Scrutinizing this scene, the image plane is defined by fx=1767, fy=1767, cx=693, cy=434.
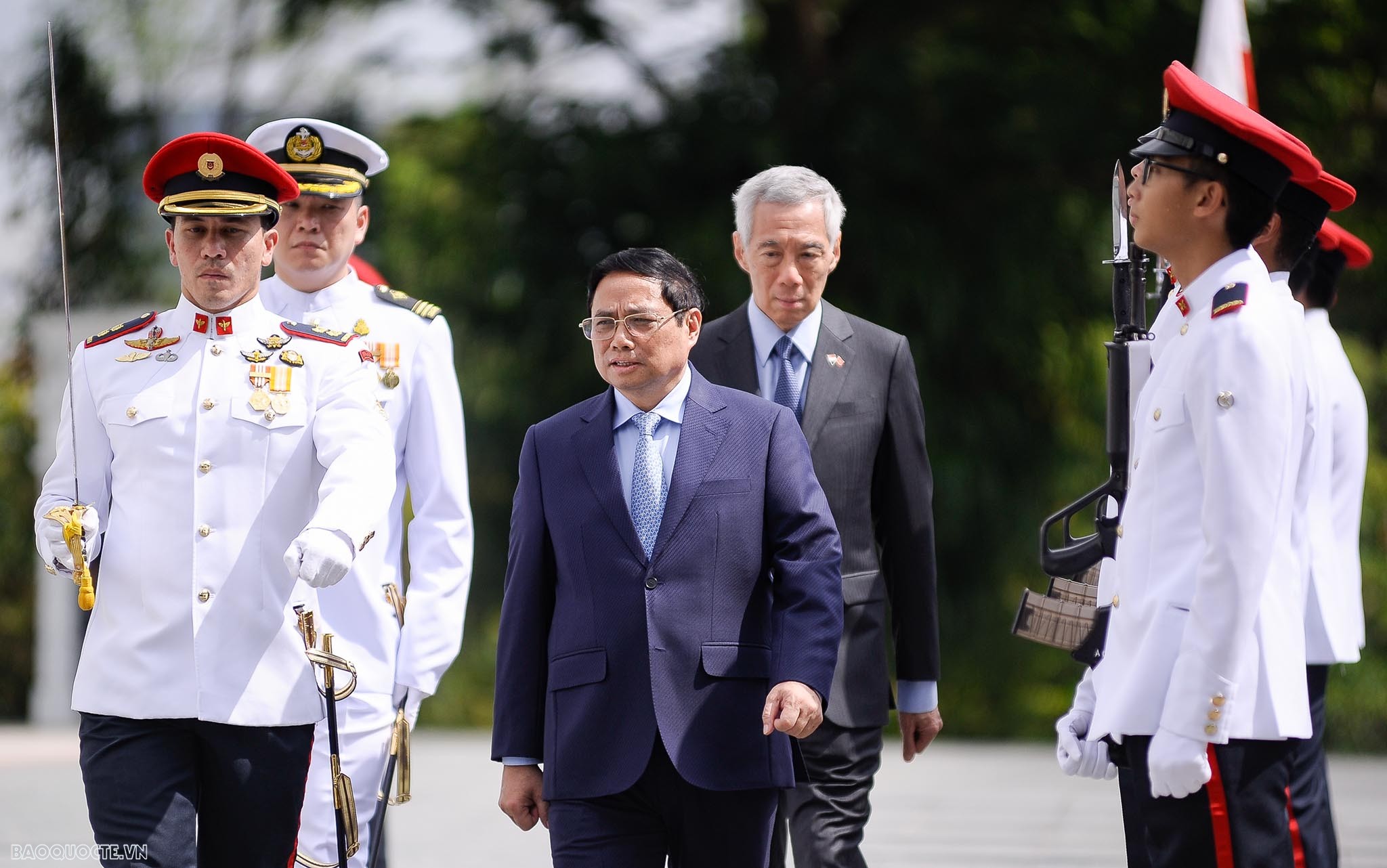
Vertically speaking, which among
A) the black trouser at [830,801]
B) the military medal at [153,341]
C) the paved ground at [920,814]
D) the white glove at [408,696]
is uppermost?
the military medal at [153,341]

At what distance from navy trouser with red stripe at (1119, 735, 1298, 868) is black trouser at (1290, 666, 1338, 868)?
0.46 feet

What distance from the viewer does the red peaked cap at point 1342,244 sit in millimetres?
5531

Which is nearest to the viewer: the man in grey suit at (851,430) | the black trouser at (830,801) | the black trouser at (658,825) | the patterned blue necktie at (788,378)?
the black trouser at (658,825)

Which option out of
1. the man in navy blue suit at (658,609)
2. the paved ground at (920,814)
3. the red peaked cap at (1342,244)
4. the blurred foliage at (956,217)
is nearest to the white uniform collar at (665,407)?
the man in navy blue suit at (658,609)

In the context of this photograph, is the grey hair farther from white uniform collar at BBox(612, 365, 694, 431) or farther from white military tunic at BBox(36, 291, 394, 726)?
white military tunic at BBox(36, 291, 394, 726)

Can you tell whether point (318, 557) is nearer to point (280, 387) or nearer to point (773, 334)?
point (280, 387)

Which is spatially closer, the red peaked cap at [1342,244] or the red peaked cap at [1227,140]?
the red peaked cap at [1227,140]

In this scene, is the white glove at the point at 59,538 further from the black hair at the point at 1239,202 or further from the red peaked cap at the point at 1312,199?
the red peaked cap at the point at 1312,199

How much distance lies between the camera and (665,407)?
3650 mm

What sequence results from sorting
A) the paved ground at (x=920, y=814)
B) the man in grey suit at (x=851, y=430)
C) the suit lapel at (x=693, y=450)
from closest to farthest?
the suit lapel at (x=693, y=450) → the man in grey suit at (x=851, y=430) → the paved ground at (x=920, y=814)

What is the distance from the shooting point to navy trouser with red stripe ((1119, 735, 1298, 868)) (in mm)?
2945

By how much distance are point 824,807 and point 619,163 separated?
315 inches

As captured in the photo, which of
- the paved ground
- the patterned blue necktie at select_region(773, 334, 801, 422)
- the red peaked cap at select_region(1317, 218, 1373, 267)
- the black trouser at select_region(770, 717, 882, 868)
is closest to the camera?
the black trouser at select_region(770, 717, 882, 868)

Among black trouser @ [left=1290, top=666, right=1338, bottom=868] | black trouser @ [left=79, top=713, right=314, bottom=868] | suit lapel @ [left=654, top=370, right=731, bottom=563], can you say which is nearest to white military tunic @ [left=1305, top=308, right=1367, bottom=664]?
black trouser @ [left=1290, top=666, right=1338, bottom=868]
